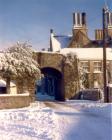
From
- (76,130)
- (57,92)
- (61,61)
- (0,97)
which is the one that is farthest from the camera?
(57,92)

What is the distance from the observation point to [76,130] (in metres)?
15.5

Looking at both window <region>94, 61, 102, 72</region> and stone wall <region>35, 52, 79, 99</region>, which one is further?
window <region>94, 61, 102, 72</region>

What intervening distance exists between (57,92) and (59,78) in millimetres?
2698

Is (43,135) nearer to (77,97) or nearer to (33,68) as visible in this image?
(33,68)

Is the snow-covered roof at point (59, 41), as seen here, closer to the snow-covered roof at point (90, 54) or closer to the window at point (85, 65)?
the snow-covered roof at point (90, 54)

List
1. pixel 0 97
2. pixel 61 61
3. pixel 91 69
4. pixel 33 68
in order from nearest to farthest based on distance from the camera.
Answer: pixel 0 97
pixel 33 68
pixel 61 61
pixel 91 69

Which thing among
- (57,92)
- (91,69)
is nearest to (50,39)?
(91,69)

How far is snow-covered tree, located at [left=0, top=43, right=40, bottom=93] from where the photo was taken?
31.7 meters

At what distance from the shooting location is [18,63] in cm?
3272

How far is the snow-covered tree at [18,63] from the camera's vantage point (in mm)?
31734

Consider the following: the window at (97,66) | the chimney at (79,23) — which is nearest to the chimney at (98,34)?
the chimney at (79,23)

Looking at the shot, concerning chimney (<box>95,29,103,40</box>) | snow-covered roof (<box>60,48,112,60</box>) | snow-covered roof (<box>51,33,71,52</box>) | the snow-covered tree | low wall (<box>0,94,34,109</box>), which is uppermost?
chimney (<box>95,29,103,40</box>)

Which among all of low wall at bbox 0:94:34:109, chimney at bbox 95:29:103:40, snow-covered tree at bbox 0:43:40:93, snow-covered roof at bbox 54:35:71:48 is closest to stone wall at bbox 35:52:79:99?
snow-covered tree at bbox 0:43:40:93

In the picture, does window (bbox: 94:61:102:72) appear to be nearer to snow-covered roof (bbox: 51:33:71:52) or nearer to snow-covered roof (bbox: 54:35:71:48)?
snow-covered roof (bbox: 51:33:71:52)
